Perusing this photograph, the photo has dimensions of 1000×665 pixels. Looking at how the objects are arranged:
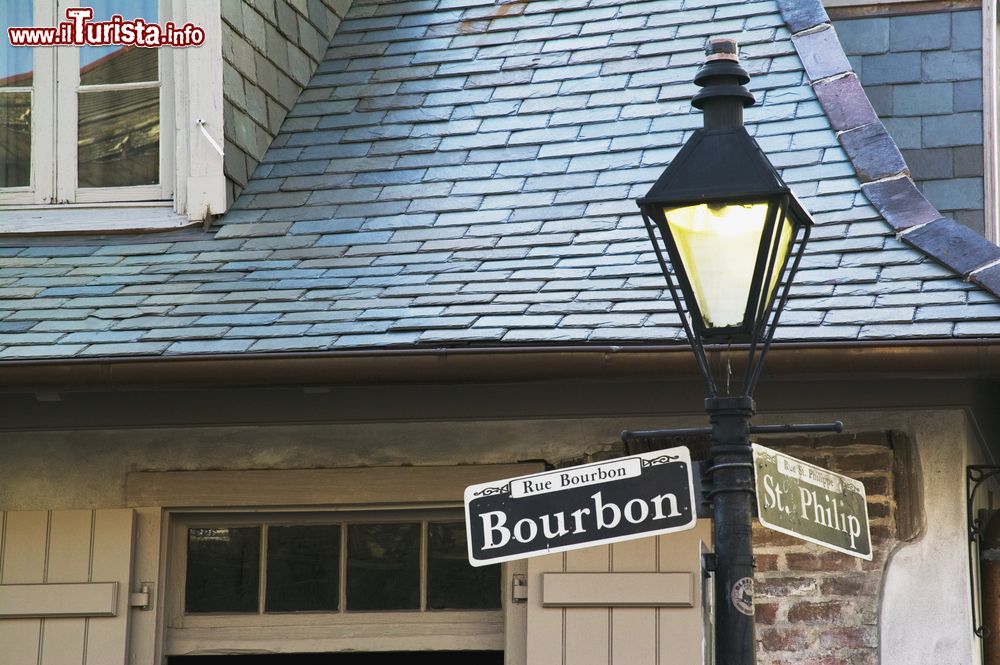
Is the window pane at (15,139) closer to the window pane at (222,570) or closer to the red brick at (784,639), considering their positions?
the window pane at (222,570)

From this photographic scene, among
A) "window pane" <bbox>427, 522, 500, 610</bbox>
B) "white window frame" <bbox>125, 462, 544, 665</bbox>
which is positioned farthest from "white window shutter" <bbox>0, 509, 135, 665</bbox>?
"window pane" <bbox>427, 522, 500, 610</bbox>

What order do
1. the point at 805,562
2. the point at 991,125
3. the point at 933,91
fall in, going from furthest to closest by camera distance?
the point at 933,91
the point at 991,125
the point at 805,562

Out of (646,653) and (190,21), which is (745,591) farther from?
(190,21)

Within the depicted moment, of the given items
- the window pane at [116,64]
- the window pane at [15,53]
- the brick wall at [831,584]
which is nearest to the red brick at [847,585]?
the brick wall at [831,584]

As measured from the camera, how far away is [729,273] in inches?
126

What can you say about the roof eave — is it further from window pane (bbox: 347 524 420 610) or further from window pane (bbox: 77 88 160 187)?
window pane (bbox: 77 88 160 187)

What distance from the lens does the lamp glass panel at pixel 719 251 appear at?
319cm

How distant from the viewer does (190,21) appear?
6.36 metres

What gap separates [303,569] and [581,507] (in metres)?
2.37

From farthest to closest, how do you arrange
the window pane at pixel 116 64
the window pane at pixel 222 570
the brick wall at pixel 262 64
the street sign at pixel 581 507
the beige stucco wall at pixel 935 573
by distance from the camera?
the window pane at pixel 116 64
the brick wall at pixel 262 64
the window pane at pixel 222 570
the beige stucco wall at pixel 935 573
the street sign at pixel 581 507

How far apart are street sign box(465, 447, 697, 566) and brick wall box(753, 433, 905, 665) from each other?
177 cm

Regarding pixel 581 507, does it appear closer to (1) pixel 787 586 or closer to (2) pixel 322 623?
(1) pixel 787 586

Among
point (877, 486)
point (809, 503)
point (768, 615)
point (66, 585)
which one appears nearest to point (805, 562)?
point (768, 615)

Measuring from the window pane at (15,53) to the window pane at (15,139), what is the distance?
2.8 inches
